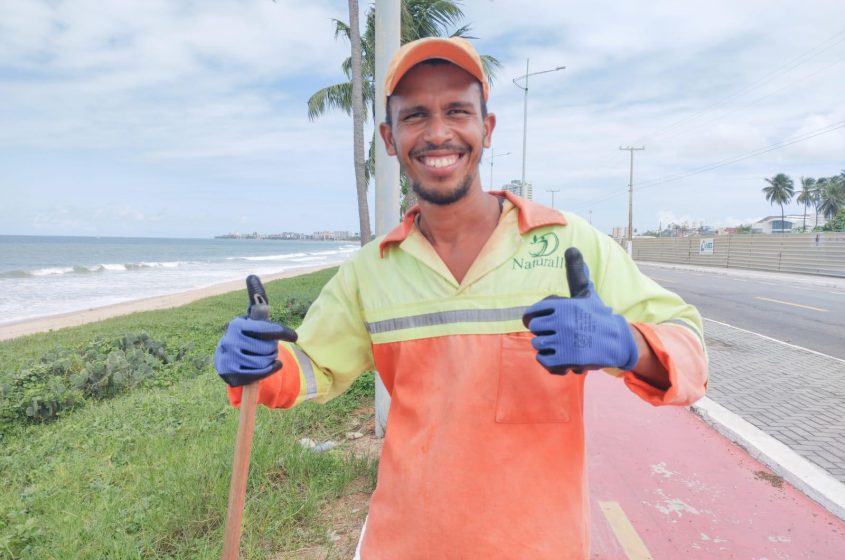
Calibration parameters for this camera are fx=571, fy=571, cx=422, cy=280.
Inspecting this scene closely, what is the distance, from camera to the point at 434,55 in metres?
1.55

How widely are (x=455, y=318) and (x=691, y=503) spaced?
9.28 feet

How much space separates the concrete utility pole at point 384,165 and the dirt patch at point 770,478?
104 inches

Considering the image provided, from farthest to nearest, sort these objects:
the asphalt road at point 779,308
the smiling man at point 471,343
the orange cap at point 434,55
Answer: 1. the asphalt road at point 779,308
2. the orange cap at point 434,55
3. the smiling man at point 471,343

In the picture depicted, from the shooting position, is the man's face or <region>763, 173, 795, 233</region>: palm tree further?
<region>763, 173, 795, 233</region>: palm tree

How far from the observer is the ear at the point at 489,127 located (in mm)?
1719

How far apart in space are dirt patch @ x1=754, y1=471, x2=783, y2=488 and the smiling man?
3095 mm

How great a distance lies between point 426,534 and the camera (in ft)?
4.64

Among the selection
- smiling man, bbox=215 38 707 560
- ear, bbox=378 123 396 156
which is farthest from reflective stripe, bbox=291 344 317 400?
ear, bbox=378 123 396 156

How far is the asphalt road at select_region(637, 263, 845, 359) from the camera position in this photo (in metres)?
9.55

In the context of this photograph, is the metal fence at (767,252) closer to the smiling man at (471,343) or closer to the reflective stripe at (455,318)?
the smiling man at (471,343)

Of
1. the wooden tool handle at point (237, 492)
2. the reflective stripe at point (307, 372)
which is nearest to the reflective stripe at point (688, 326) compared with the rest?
the reflective stripe at point (307, 372)

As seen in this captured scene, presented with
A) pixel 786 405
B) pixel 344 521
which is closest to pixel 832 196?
pixel 786 405

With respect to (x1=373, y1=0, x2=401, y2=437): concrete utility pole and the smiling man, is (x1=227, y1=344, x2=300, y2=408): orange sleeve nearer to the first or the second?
the smiling man

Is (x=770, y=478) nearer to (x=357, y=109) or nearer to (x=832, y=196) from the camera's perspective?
(x=357, y=109)
